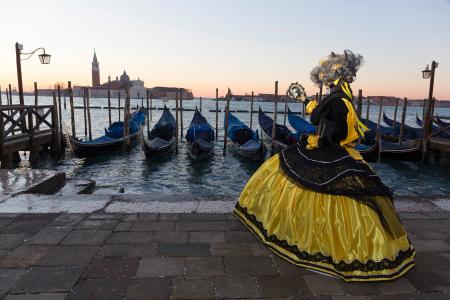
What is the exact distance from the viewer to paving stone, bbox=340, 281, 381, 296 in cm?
192

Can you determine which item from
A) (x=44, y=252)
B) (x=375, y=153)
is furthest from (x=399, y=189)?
(x=44, y=252)

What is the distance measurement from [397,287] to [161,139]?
11674mm

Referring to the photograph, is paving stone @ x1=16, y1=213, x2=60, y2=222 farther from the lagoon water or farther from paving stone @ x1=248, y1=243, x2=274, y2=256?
the lagoon water

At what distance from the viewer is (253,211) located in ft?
8.74

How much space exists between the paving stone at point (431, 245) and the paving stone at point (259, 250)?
111 cm

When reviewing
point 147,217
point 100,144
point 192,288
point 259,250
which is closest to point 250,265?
point 259,250

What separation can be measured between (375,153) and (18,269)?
11.4 metres

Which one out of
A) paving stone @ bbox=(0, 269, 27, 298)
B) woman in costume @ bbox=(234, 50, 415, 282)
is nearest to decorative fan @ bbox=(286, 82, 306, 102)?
woman in costume @ bbox=(234, 50, 415, 282)

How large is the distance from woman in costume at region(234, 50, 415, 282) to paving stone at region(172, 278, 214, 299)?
1.89ft

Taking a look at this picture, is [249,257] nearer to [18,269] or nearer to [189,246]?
[189,246]

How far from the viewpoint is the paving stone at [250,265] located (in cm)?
213

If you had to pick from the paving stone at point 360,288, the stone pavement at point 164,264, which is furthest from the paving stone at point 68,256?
the paving stone at point 360,288

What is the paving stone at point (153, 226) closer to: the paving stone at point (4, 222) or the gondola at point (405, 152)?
the paving stone at point (4, 222)
